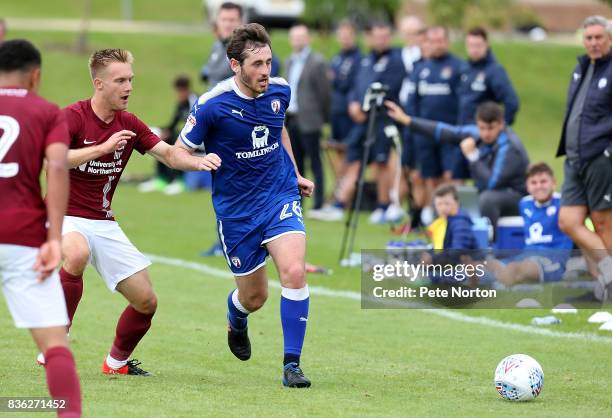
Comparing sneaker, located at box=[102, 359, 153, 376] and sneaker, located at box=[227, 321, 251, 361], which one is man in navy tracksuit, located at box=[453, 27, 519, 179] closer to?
sneaker, located at box=[227, 321, 251, 361]

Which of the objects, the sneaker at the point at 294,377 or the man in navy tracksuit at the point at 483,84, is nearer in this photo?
the sneaker at the point at 294,377

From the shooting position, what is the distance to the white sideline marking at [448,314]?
32.6ft

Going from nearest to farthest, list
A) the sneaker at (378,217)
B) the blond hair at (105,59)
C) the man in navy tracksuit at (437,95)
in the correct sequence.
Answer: the blond hair at (105,59) → the man in navy tracksuit at (437,95) → the sneaker at (378,217)

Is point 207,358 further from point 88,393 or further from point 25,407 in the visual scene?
point 25,407

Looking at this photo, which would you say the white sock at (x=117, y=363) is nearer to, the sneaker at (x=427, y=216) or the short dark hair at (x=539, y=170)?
the short dark hair at (x=539, y=170)

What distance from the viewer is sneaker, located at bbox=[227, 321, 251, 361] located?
8.65 metres

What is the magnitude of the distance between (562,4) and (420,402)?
42811mm

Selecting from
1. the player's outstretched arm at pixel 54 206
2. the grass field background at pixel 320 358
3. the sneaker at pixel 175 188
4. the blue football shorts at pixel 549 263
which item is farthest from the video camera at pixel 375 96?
the sneaker at pixel 175 188

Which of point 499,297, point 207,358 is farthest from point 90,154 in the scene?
point 499,297

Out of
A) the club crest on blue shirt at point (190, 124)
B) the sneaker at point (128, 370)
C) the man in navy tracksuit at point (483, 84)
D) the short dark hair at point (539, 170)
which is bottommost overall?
the sneaker at point (128, 370)

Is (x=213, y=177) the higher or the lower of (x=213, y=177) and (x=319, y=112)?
the higher

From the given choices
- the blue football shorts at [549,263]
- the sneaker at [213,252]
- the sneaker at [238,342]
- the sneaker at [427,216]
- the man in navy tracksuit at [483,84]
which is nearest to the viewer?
the sneaker at [238,342]

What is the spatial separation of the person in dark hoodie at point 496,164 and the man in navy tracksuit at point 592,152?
1868mm

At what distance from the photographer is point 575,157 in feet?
A: 36.4
